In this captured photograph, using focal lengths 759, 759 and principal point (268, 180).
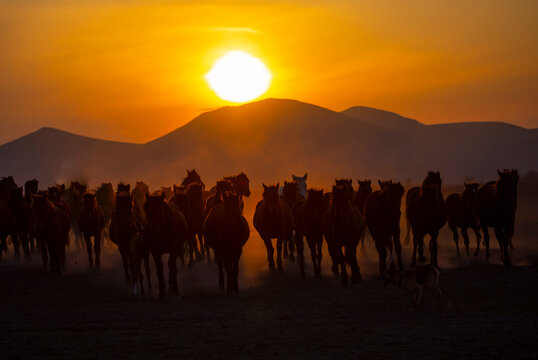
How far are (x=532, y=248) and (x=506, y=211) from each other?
5966 millimetres

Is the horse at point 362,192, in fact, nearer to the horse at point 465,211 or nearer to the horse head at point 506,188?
the horse at point 465,211

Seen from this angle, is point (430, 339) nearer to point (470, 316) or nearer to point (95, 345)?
point (470, 316)

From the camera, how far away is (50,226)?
21031mm

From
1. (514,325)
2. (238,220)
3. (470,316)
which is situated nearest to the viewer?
(514,325)

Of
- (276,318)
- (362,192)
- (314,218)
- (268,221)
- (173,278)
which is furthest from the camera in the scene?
(362,192)

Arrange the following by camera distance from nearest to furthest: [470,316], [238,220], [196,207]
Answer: [470,316] < [238,220] < [196,207]

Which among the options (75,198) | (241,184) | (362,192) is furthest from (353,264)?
(75,198)

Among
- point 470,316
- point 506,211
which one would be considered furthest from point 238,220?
point 506,211

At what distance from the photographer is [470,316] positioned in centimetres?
1302

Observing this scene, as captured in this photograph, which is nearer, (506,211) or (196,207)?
(506,211)

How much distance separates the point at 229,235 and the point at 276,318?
13.1 feet

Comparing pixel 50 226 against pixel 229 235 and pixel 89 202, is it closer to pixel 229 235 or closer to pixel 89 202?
pixel 89 202

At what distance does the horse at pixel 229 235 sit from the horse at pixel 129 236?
5.52ft

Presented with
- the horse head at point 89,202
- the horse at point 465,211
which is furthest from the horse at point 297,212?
the horse head at point 89,202
